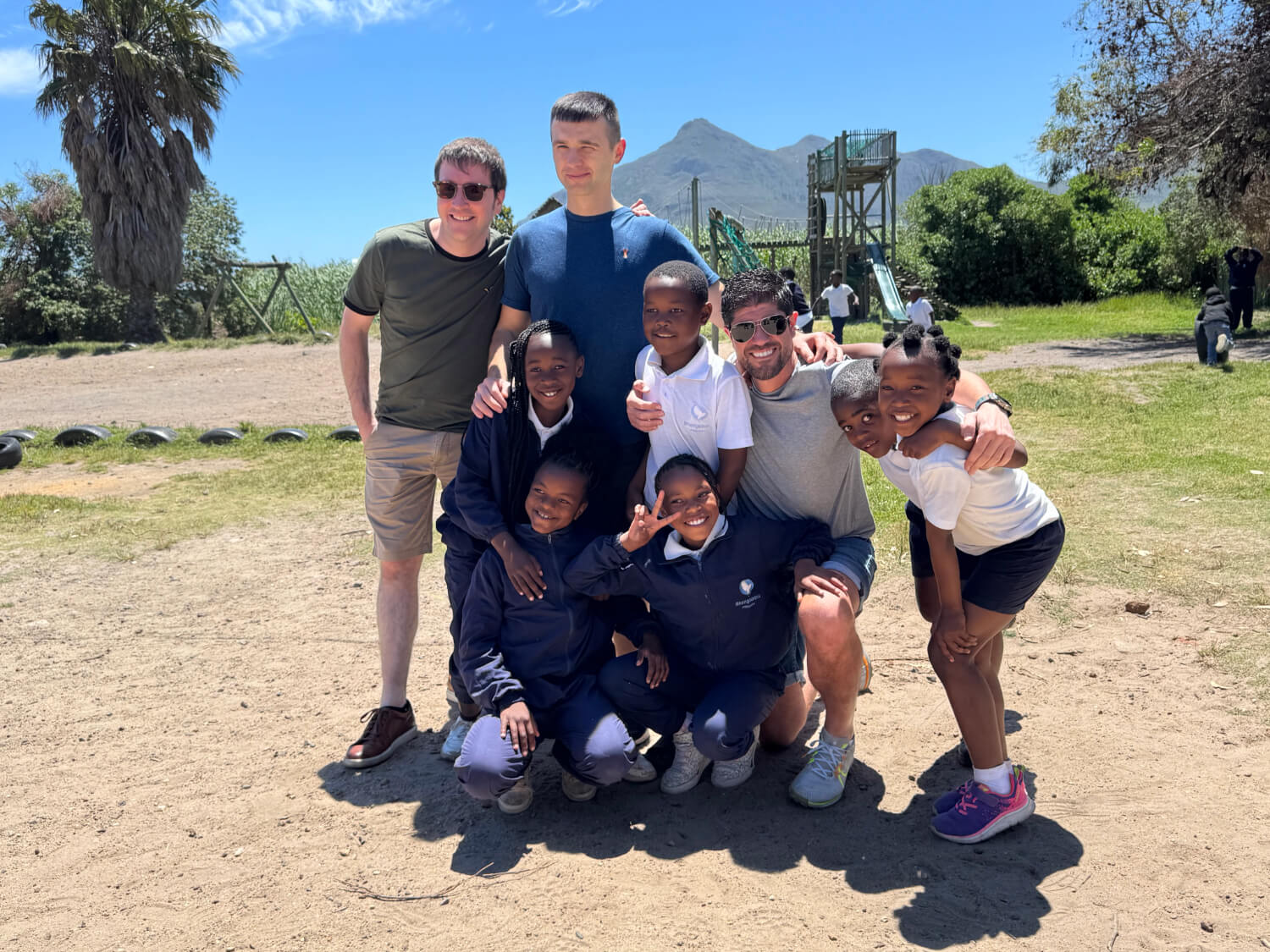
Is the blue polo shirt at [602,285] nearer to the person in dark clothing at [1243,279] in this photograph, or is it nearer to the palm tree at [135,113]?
the person in dark clothing at [1243,279]

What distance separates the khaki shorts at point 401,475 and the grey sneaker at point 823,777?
169 cm

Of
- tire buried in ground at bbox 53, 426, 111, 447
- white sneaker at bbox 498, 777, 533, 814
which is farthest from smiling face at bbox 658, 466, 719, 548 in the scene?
tire buried in ground at bbox 53, 426, 111, 447

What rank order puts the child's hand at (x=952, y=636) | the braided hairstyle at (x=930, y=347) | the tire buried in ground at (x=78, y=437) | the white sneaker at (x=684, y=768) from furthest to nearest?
1. the tire buried in ground at (x=78, y=437)
2. the white sneaker at (x=684, y=768)
3. the child's hand at (x=952, y=636)
4. the braided hairstyle at (x=930, y=347)

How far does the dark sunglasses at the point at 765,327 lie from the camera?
3.11m

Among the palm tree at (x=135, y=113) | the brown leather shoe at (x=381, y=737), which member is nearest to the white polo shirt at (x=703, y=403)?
the brown leather shoe at (x=381, y=737)

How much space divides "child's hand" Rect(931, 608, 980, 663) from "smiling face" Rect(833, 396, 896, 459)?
1.76 ft

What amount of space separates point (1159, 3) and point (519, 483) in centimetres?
1982

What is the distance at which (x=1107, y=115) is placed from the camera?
1825 centimetres

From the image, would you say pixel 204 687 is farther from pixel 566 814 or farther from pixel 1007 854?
pixel 1007 854

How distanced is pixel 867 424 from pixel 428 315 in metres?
1.78

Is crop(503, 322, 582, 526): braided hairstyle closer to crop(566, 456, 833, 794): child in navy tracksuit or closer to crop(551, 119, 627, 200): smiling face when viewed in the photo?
crop(566, 456, 833, 794): child in navy tracksuit

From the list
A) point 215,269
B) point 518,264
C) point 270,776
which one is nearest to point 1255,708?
point 518,264

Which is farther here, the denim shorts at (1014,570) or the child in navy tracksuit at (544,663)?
the child in navy tracksuit at (544,663)

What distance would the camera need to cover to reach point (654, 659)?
10.5 ft
